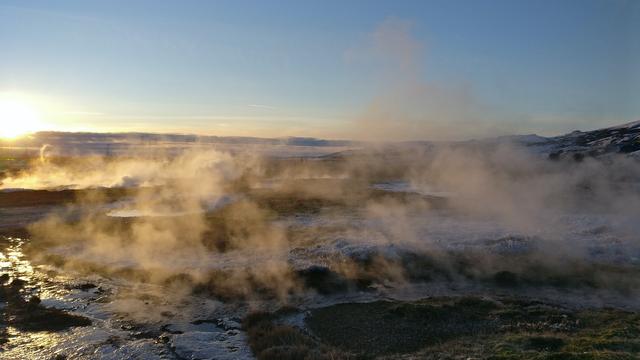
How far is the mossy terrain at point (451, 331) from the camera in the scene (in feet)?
38.2

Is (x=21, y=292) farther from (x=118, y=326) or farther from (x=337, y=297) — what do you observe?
(x=337, y=297)

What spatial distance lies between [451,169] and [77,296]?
52.1 meters

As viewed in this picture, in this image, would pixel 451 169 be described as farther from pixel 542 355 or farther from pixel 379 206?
pixel 542 355

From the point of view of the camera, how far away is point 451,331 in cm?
1378

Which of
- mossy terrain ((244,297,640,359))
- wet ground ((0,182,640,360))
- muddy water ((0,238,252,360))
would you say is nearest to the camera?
mossy terrain ((244,297,640,359))

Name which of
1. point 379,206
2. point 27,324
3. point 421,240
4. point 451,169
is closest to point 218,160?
point 451,169

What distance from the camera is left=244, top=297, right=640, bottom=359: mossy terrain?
11648mm

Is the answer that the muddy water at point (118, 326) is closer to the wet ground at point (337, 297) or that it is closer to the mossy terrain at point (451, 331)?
the wet ground at point (337, 297)

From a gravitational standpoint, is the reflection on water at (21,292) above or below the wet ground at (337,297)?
below

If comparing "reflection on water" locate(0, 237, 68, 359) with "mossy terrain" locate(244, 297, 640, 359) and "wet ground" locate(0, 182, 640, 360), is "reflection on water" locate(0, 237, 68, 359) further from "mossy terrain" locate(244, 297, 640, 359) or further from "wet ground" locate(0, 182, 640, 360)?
"mossy terrain" locate(244, 297, 640, 359)

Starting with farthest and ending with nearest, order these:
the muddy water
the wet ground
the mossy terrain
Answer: the wet ground, the muddy water, the mossy terrain

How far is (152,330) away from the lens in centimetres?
1381

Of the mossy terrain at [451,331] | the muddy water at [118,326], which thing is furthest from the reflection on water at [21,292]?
the mossy terrain at [451,331]

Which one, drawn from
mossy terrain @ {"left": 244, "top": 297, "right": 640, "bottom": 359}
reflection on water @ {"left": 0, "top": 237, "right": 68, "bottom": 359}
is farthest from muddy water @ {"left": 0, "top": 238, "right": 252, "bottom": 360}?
mossy terrain @ {"left": 244, "top": 297, "right": 640, "bottom": 359}
